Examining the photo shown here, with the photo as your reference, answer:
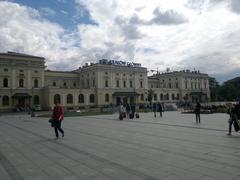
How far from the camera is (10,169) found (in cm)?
702

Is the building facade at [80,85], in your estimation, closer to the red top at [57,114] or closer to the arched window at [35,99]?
the arched window at [35,99]

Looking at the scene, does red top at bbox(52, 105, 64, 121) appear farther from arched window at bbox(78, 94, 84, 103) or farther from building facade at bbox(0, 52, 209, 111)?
arched window at bbox(78, 94, 84, 103)

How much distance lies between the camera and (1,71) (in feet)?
189

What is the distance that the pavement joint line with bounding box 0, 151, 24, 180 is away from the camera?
6261mm

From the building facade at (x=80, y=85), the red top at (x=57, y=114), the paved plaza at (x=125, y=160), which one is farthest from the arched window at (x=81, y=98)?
the paved plaza at (x=125, y=160)

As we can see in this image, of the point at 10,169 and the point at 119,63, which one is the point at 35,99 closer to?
the point at 119,63

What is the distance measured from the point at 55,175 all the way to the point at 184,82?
A: 311 ft

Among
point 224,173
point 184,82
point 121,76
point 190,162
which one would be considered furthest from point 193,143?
point 184,82

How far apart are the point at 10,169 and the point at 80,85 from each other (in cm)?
7264

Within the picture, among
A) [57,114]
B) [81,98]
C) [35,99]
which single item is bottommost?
[57,114]

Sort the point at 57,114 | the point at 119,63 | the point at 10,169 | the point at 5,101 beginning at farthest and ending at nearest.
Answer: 1. the point at 119,63
2. the point at 5,101
3. the point at 57,114
4. the point at 10,169

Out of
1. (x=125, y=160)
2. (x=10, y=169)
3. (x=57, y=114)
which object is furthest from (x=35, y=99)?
(x=125, y=160)

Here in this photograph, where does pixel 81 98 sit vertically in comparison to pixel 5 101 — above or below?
above

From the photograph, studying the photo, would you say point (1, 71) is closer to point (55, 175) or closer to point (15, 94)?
point (15, 94)
